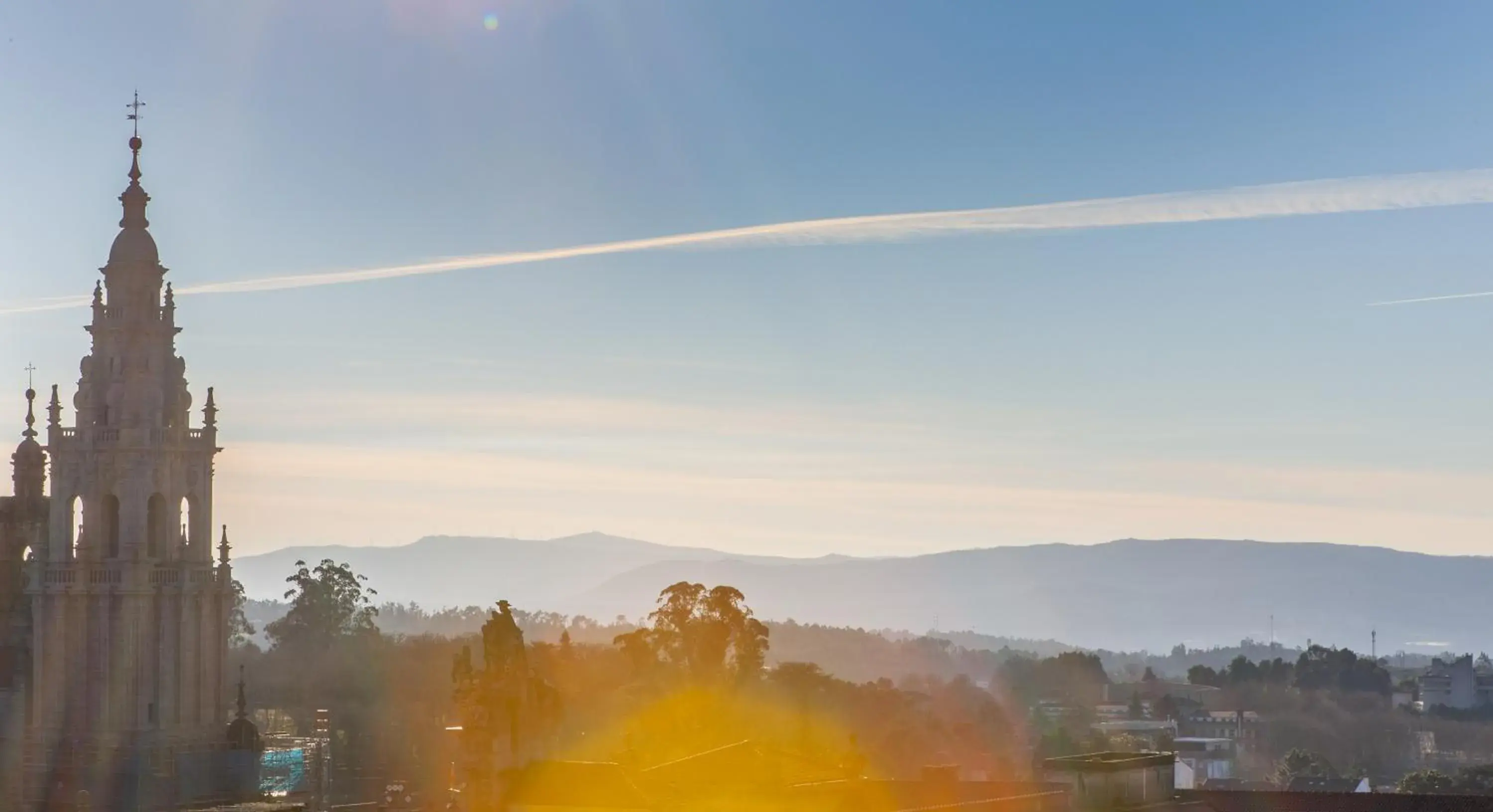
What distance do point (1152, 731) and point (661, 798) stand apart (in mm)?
119212

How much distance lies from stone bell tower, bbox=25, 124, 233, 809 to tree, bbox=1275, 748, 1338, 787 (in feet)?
262

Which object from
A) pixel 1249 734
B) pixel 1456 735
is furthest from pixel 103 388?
pixel 1456 735

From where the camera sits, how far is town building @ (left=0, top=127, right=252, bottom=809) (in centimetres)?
7600

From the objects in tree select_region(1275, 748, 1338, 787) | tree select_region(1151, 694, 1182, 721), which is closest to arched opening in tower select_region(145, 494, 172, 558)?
tree select_region(1275, 748, 1338, 787)

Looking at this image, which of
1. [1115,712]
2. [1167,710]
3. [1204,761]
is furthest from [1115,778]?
[1115,712]

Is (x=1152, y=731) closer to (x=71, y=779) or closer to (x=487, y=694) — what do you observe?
(x=71, y=779)

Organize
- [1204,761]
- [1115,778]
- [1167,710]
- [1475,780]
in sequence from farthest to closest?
[1167,710], [1204,761], [1475,780], [1115,778]

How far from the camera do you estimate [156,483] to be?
253 ft

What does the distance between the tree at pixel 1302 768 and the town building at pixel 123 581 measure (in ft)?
261

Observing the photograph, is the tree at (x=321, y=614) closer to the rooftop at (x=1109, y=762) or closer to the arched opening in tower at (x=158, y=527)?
the arched opening in tower at (x=158, y=527)

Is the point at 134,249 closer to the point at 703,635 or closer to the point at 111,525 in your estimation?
the point at 111,525

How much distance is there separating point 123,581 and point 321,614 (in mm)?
59428

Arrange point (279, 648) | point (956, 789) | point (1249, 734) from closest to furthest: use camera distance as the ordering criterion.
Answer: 1. point (956, 789)
2. point (279, 648)
3. point (1249, 734)

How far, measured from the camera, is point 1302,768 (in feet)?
464
